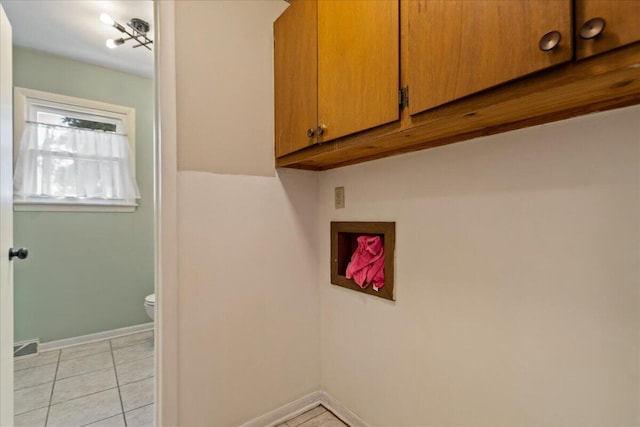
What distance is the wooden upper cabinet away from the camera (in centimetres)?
99

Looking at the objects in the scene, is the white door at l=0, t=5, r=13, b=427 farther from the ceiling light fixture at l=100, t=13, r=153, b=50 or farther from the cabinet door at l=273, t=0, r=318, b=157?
A: the cabinet door at l=273, t=0, r=318, b=157

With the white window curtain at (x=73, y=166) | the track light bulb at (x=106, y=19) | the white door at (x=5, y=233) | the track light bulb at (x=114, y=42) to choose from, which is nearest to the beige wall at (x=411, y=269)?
the white door at (x=5, y=233)

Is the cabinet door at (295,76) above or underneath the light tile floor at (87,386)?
above

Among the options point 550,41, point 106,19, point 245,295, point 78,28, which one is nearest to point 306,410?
point 245,295

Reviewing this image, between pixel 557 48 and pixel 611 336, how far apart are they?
0.75 meters

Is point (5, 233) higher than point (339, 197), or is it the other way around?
point (339, 197)

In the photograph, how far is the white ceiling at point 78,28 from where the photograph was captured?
1999 millimetres

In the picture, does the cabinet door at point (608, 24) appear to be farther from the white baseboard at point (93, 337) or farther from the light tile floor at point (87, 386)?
the white baseboard at point (93, 337)

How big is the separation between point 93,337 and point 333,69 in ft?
10.1

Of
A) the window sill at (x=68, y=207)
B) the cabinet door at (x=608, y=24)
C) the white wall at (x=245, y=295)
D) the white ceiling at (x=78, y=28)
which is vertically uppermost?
the white ceiling at (x=78, y=28)

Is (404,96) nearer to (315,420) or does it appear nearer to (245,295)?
(245,295)

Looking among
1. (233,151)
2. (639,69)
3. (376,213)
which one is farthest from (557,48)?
(233,151)

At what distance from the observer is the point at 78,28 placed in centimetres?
223

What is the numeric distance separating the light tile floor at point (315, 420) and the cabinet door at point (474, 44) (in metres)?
1.58
